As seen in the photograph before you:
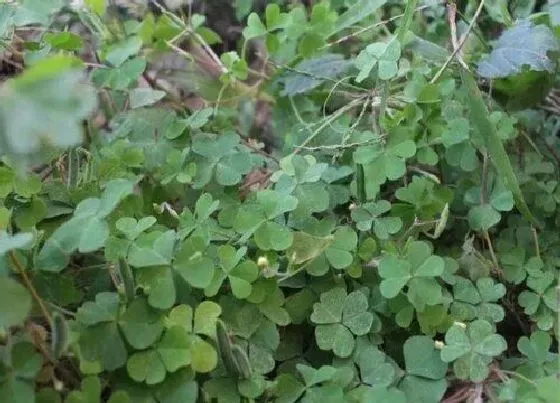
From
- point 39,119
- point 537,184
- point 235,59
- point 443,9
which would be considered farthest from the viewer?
point 443,9

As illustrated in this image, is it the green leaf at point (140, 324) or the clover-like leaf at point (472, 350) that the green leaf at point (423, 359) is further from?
the green leaf at point (140, 324)

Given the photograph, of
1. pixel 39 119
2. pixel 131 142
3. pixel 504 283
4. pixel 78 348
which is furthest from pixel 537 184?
pixel 39 119

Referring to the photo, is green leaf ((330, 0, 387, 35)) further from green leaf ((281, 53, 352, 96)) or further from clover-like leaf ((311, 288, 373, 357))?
clover-like leaf ((311, 288, 373, 357))

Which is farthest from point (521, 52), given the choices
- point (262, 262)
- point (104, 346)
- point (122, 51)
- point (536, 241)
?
point (104, 346)

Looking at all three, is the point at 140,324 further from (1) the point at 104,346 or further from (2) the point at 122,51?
(2) the point at 122,51

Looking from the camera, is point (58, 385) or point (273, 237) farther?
point (273, 237)

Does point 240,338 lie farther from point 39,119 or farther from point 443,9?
point 443,9

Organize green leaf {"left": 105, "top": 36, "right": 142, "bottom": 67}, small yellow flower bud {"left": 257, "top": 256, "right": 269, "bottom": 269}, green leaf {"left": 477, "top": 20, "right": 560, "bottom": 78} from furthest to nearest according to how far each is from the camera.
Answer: green leaf {"left": 105, "top": 36, "right": 142, "bottom": 67} < green leaf {"left": 477, "top": 20, "right": 560, "bottom": 78} < small yellow flower bud {"left": 257, "top": 256, "right": 269, "bottom": 269}

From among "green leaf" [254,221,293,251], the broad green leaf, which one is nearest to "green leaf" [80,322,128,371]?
the broad green leaf
